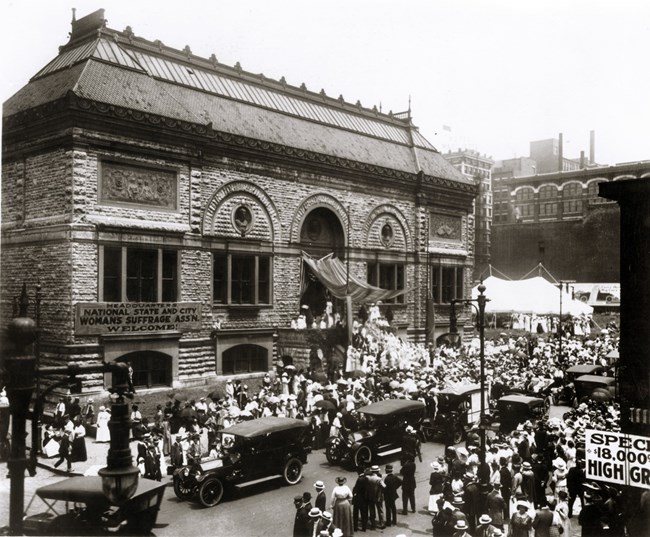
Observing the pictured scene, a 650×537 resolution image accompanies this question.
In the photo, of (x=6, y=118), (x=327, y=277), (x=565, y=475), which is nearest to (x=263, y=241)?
(x=327, y=277)

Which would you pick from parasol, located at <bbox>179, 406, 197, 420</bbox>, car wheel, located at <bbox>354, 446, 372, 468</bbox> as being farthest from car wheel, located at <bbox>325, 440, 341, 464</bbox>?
parasol, located at <bbox>179, 406, 197, 420</bbox>

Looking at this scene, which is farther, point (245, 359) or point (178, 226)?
point (245, 359)

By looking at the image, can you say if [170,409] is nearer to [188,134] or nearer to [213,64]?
[188,134]

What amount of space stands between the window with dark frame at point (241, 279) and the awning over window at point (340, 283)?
269 cm

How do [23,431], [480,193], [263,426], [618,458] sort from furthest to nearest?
[480,193]
[263,426]
[618,458]
[23,431]

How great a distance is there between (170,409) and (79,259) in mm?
6683

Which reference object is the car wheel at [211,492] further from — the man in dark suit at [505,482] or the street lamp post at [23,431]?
the street lamp post at [23,431]

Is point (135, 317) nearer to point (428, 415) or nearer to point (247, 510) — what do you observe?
point (247, 510)

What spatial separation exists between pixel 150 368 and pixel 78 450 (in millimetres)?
6894

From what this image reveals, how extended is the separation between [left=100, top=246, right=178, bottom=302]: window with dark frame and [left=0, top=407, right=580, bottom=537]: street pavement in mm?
7342

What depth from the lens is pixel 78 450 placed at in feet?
60.2

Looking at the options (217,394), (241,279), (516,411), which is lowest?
(516,411)

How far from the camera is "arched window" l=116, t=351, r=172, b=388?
80.5ft

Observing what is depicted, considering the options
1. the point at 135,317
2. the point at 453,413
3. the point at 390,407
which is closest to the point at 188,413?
the point at 135,317
